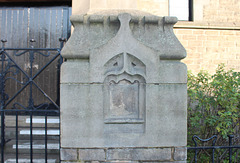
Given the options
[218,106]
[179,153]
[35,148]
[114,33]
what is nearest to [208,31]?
[218,106]

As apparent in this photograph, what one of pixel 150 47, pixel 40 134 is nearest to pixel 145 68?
pixel 150 47

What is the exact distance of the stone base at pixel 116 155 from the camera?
2.12m

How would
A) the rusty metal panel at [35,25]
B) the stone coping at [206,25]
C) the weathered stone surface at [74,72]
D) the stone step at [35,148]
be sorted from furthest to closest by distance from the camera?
the stone coping at [206,25], the rusty metal panel at [35,25], the stone step at [35,148], the weathered stone surface at [74,72]

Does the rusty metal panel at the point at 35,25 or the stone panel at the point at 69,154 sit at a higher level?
the rusty metal panel at the point at 35,25

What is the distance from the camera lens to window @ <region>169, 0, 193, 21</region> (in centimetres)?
576

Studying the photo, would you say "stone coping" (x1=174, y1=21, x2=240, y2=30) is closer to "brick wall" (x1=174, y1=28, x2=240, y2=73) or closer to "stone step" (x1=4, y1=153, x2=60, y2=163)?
"brick wall" (x1=174, y1=28, x2=240, y2=73)

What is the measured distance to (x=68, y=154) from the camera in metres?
2.13

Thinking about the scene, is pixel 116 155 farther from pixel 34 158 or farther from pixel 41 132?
pixel 41 132

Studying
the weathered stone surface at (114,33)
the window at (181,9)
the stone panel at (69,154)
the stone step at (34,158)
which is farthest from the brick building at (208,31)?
the stone panel at (69,154)

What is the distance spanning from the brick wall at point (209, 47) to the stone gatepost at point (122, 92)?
140 inches

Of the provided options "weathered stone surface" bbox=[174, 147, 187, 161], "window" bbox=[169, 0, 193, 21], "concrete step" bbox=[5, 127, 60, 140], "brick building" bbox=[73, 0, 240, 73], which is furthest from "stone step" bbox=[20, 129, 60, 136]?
"window" bbox=[169, 0, 193, 21]

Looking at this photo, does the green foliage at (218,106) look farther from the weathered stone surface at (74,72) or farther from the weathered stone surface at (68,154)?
the weathered stone surface at (68,154)

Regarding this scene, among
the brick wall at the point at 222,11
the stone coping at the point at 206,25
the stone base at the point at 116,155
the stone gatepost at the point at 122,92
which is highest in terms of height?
the brick wall at the point at 222,11

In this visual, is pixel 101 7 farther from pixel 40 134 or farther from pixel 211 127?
pixel 211 127
